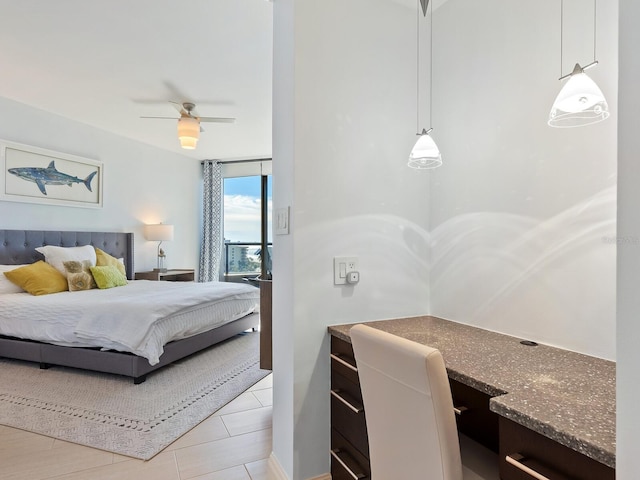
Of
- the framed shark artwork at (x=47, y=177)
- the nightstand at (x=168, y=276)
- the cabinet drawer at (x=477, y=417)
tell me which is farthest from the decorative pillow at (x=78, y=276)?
the cabinet drawer at (x=477, y=417)

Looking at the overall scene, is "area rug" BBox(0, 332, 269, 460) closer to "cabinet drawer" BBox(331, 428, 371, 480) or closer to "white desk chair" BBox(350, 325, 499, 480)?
"cabinet drawer" BBox(331, 428, 371, 480)

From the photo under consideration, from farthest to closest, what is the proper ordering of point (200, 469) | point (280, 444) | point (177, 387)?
point (177, 387), point (200, 469), point (280, 444)

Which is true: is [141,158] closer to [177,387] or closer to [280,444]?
[177,387]

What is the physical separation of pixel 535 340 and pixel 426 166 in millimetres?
924

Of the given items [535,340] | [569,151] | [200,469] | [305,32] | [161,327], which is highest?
[305,32]

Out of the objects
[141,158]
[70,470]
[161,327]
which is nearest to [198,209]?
[141,158]

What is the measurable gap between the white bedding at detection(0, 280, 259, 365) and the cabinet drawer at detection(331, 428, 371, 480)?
195 cm

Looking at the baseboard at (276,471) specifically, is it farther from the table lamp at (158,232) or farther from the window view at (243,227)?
the window view at (243,227)

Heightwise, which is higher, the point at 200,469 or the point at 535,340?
the point at 535,340

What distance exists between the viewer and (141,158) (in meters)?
5.70

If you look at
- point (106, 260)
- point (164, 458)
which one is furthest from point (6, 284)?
point (164, 458)

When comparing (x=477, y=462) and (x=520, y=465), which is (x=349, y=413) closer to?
(x=477, y=462)

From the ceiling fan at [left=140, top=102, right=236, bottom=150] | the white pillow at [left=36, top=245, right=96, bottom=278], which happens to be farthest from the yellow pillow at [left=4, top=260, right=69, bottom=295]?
the ceiling fan at [left=140, top=102, right=236, bottom=150]

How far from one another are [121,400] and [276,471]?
61.8 inches
